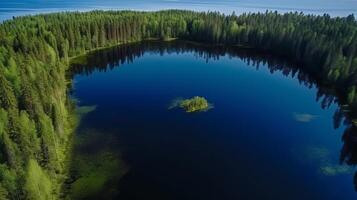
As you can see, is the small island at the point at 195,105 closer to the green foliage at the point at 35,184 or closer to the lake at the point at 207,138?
the lake at the point at 207,138

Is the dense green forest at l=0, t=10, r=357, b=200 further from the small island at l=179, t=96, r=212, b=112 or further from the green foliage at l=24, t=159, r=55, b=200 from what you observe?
the small island at l=179, t=96, r=212, b=112

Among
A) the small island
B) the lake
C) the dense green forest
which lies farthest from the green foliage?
the small island

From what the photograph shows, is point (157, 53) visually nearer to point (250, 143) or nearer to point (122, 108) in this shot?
point (122, 108)

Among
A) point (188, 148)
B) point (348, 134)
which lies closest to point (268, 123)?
point (348, 134)

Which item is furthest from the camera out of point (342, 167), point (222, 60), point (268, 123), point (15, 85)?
point (222, 60)

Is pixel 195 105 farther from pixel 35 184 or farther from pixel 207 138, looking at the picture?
pixel 35 184

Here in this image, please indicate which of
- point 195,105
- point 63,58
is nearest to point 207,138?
point 195,105
